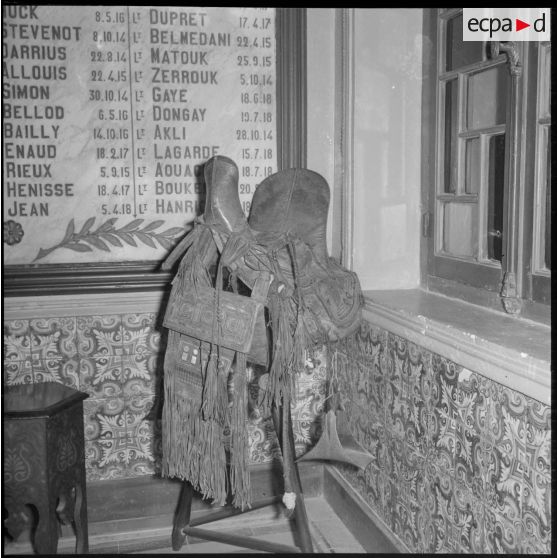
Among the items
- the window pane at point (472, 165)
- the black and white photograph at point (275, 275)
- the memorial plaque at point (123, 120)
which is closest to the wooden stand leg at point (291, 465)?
the black and white photograph at point (275, 275)

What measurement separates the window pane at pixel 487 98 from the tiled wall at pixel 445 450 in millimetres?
661

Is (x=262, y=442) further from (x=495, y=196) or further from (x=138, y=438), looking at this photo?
(x=495, y=196)

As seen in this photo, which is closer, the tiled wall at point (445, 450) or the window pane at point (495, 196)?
the tiled wall at point (445, 450)

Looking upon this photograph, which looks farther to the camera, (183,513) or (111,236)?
(111,236)

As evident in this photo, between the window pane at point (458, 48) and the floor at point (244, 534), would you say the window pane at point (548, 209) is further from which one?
the floor at point (244, 534)

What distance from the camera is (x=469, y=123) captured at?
1896mm

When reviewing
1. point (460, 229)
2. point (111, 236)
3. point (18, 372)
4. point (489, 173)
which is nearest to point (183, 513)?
point (18, 372)

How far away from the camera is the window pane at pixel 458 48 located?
1826mm

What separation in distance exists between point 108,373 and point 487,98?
159 cm

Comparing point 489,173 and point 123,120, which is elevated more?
point 123,120

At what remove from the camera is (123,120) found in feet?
7.64

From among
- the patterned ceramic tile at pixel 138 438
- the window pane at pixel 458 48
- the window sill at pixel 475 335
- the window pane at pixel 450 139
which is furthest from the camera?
the patterned ceramic tile at pixel 138 438

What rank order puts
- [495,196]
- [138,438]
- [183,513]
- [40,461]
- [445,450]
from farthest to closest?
[138,438]
[183,513]
[40,461]
[495,196]
[445,450]

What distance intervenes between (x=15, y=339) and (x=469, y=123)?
1.69m
